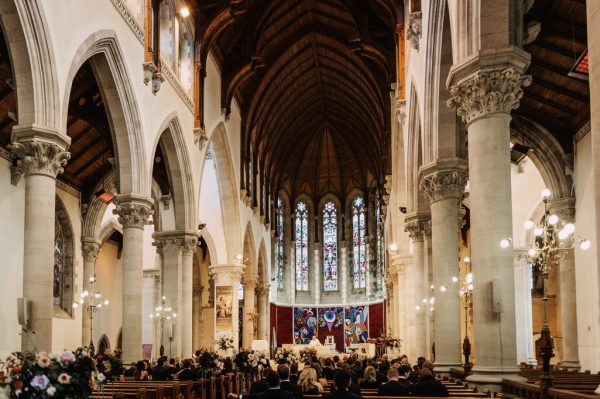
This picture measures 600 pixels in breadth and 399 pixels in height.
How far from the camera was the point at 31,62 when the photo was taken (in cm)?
1288

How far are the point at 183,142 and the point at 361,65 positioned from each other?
14334 millimetres

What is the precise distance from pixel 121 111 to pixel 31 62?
4.86 meters

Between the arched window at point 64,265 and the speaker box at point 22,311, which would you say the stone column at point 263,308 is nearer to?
the arched window at point 64,265

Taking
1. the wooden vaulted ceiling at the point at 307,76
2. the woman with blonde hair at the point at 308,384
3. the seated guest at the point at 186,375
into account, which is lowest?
the seated guest at the point at 186,375

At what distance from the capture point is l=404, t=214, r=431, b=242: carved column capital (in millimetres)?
19344

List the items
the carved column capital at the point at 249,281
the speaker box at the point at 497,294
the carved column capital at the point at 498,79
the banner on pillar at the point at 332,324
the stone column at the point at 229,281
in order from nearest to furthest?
the speaker box at the point at 497,294 → the carved column capital at the point at 498,79 → the stone column at the point at 229,281 → the carved column capital at the point at 249,281 → the banner on pillar at the point at 332,324

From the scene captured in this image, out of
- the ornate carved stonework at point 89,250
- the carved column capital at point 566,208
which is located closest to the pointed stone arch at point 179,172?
the ornate carved stonework at point 89,250

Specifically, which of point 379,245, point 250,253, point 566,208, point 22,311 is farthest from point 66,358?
point 379,245

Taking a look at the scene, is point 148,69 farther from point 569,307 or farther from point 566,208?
point 569,307

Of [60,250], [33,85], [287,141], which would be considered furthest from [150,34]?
[287,141]

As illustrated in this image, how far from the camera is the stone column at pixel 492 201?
9969 mm

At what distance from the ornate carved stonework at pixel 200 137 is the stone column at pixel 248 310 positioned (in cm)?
1322

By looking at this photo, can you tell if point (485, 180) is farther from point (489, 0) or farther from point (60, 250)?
point (60, 250)

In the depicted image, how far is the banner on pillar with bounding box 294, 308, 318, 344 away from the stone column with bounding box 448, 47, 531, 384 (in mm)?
38295
